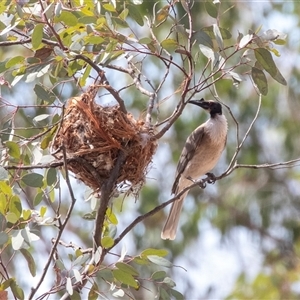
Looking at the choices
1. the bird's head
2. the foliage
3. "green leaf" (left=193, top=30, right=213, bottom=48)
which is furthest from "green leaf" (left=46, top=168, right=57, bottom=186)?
the bird's head

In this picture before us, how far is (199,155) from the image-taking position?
5.97 meters

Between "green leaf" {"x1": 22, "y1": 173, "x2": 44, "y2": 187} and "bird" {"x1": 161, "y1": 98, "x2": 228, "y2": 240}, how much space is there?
93.6 inches

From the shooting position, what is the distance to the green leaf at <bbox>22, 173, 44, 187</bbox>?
3.53 meters

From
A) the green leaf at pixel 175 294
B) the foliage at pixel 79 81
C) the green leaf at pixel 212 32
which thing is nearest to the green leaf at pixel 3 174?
the foliage at pixel 79 81

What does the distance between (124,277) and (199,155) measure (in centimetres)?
276

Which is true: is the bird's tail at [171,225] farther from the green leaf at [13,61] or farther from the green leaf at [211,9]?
the green leaf at [13,61]

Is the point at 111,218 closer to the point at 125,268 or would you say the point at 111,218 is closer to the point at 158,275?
the point at 158,275

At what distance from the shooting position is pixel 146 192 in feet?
35.1

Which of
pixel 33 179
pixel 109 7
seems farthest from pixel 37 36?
pixel 33 179

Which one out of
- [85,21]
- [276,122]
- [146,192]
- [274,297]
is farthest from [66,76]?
[276,122]

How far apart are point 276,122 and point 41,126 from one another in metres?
7.86

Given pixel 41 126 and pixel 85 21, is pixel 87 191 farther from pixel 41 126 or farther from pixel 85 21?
pixel 85 21

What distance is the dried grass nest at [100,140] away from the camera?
3.96 m

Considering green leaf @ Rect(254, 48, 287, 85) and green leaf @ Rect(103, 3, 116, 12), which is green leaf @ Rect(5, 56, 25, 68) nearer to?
green leaf @ Rect(103, 3, 116, 12)
